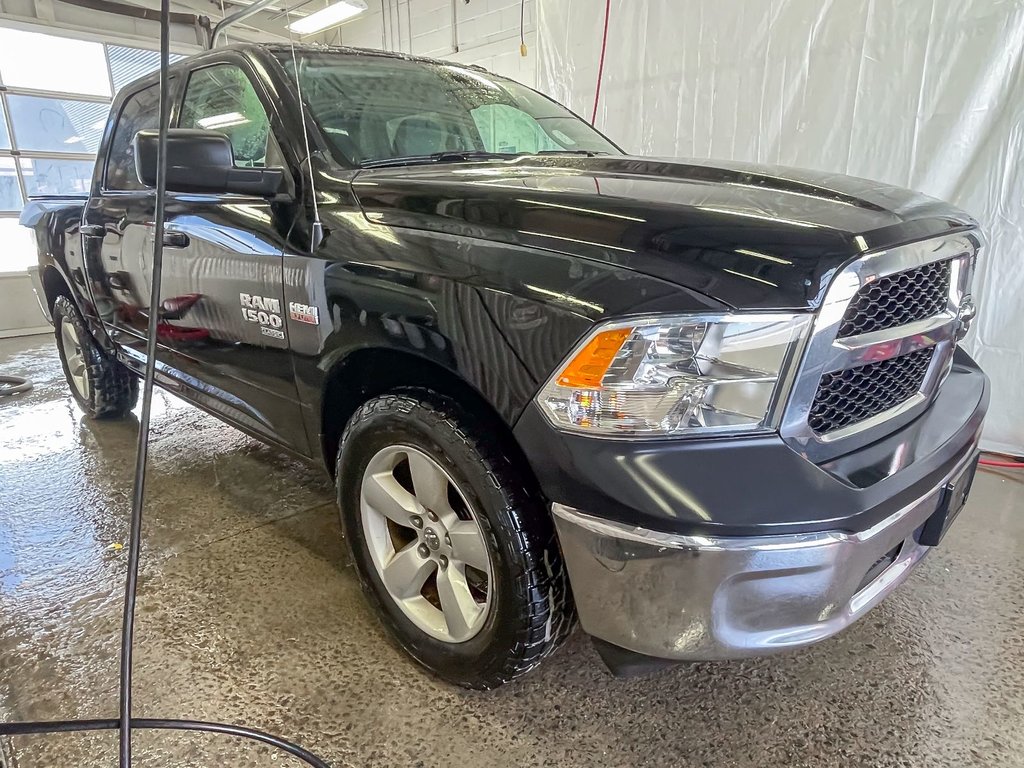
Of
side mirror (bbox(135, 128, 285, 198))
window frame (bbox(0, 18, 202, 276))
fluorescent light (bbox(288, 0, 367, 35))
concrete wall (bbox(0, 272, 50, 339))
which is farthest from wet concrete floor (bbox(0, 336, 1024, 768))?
window frame (bbox(0, 18, 202, 276))

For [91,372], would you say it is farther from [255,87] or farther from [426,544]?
[426,544]

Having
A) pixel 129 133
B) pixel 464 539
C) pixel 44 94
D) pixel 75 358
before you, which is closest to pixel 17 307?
pixel 44 94

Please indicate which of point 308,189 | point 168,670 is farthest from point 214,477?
point 308,189

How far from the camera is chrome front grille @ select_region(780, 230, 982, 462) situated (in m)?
1.07

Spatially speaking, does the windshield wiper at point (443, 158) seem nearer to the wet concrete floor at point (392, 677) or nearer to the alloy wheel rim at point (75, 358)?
the wet concrete floor at point (392, 677)

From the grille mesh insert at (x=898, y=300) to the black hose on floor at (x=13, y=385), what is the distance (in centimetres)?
496

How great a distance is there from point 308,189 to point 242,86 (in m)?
0.58

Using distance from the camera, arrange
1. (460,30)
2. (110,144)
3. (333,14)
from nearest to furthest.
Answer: (110,144), (333,14), (460,30)

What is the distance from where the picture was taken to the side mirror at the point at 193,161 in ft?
5.06

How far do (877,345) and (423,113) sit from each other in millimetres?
1526

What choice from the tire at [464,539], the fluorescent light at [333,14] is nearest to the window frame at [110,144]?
the tire at [464,539]

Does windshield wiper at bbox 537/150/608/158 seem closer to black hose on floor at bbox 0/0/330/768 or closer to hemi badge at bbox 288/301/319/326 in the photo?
hemi badge at bbox 288/301/319/326

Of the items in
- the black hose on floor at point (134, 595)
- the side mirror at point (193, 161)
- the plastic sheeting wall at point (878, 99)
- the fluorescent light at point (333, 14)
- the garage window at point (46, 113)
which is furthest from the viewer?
the garage window at point (46, 113)

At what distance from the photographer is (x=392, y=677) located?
5.32 feet
